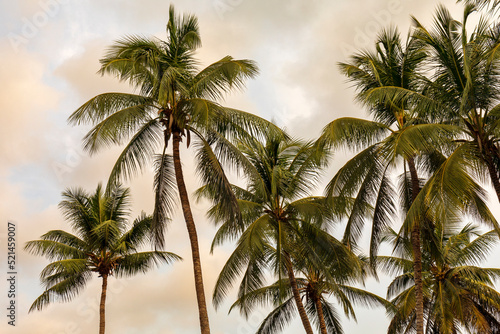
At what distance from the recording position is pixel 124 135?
51.0ft

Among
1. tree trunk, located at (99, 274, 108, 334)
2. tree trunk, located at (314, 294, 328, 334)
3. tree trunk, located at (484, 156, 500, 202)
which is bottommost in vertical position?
tree trunk, located at (484, 156, 500, 202)

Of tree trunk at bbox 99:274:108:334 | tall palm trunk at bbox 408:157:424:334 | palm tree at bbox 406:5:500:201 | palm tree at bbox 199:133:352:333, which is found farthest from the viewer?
tree trunk at bbox 99:274:108:334

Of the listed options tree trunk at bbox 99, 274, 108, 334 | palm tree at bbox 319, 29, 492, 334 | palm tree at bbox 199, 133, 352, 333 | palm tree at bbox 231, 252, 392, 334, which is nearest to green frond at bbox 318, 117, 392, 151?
palm tree at bbox 319, 29, 492, 334

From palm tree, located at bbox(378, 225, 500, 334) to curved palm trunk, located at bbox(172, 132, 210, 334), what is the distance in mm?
8465

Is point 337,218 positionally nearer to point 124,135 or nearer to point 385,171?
point 385,171

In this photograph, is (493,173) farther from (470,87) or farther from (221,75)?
(221,75)

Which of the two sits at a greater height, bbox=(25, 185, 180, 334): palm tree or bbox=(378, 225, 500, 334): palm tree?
bbox=(25, 185, 180, 334): palm tree

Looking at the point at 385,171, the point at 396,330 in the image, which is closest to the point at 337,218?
the point at 385,171

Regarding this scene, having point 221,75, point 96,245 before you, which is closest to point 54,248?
point 96,245

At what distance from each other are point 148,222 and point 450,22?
14999 millimetres

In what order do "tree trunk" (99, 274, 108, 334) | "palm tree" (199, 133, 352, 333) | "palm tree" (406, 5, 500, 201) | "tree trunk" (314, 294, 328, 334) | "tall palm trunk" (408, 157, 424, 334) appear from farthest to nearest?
"tree trunk" (99, 274, 108, 334)
"tree trunk" (314, 294, 328, 334)
"palm tree" (199, 133, 352, 333)
"tall palm trunk" (408, 157, 424, 334)
"palm tree" (406, 5, 500, 201)

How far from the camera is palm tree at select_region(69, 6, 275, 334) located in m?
14.9

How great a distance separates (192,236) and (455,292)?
38.0 feet

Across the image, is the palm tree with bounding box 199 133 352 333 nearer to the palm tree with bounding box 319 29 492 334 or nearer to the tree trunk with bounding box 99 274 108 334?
the palm tree with bounding box 319 29 492 334
